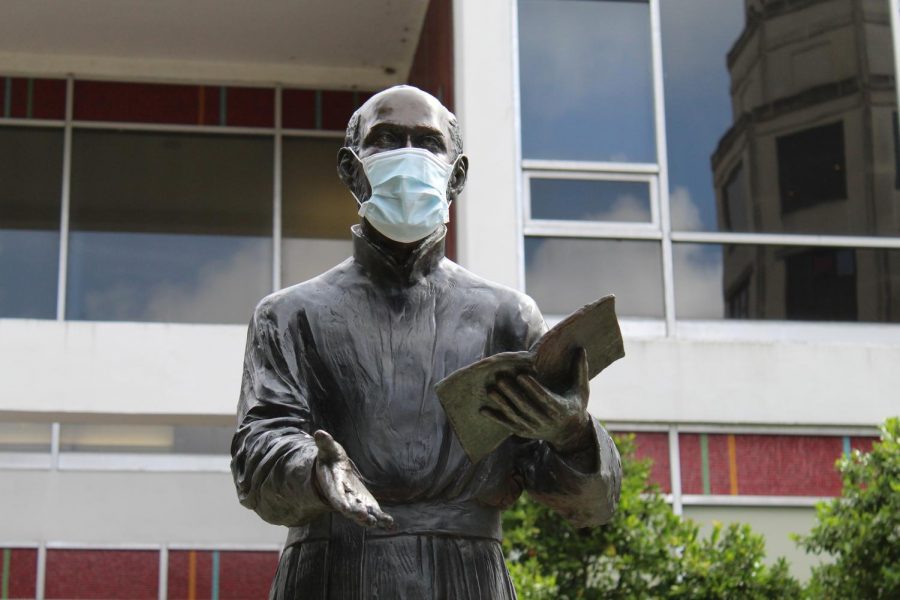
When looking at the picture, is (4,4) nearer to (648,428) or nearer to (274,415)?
(648,428)

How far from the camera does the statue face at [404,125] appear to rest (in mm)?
3172

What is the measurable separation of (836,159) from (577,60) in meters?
Result: 2.18

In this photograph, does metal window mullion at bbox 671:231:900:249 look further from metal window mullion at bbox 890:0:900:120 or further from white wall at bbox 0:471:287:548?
white wall at bbox 0:471:287:548

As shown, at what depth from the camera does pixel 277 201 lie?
1584 cm

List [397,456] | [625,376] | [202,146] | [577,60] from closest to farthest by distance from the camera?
[397,456] → [625,376] → [577,60] → [202,146]

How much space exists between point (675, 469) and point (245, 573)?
530cm

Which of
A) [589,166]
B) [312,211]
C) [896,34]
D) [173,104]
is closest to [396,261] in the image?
[589,166]

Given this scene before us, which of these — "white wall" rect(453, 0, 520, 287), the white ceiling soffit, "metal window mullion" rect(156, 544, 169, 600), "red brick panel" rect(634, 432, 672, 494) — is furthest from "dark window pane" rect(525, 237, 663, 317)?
"metal window mullion" rect(156, 544, 169, 600)

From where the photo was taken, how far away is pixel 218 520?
15320mm

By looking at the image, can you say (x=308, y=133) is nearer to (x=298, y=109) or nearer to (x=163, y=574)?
(x=298, y=109)

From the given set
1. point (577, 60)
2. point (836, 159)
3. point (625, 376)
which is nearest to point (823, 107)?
point (836, 159)

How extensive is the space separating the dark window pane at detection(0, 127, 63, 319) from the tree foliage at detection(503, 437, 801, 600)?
809 cm

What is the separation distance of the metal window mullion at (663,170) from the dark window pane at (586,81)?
6 centimetres

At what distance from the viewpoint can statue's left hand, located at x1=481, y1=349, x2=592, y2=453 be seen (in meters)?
2.76
